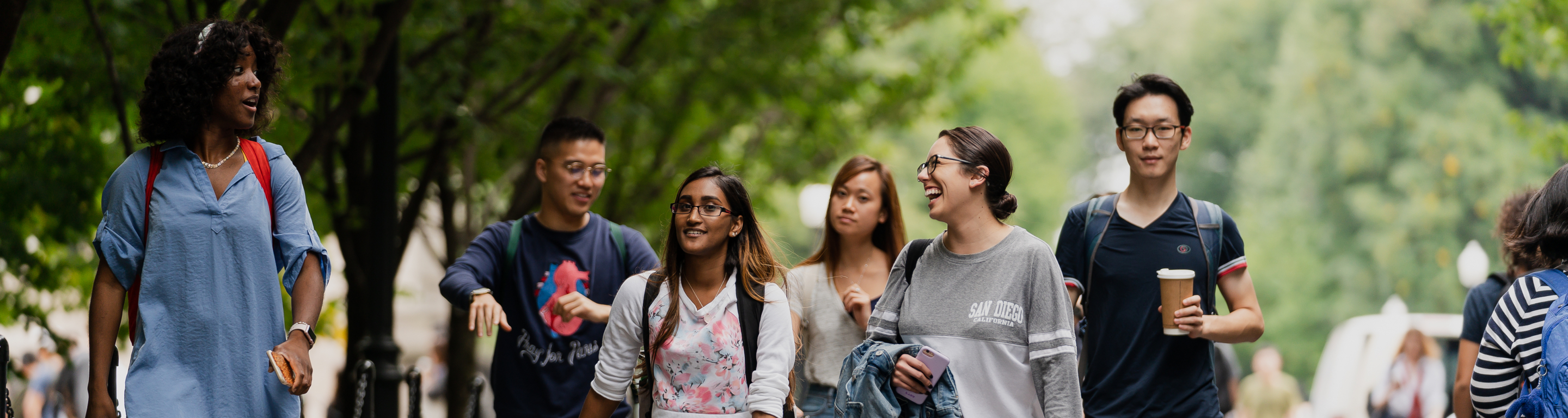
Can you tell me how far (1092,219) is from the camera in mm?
4570

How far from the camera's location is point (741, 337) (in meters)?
3.94

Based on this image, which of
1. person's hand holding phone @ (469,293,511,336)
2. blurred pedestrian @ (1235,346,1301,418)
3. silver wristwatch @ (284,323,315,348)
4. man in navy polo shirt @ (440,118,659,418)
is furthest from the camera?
blurred pedestrian @ (1235,346,1301,418)

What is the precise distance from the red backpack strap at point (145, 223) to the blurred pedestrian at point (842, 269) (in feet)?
7.44

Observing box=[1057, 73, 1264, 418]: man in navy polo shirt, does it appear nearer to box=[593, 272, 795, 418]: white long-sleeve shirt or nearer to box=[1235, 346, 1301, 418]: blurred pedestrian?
box=[593, 272, 795, 418]: white long-sleeve shirt

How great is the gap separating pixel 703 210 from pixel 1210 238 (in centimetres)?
176

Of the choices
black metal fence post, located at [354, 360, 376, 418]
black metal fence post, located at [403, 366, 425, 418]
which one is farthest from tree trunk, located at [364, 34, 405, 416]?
black metal fence post, located at [354, 360, 376, 418]

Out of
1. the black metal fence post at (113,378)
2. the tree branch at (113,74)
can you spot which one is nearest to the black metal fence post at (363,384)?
the tree branch at (113,74)

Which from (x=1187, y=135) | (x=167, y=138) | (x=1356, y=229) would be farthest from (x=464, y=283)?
(x=1356, y=229)

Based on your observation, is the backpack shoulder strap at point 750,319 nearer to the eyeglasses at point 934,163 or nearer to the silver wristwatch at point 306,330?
the eyeglasses at point 934,163

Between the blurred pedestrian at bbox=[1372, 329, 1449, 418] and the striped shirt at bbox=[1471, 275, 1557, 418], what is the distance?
807 cm

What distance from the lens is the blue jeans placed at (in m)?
5.03

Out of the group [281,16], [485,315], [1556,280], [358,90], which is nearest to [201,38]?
[485,315]

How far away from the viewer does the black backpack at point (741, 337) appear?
3.94 metres

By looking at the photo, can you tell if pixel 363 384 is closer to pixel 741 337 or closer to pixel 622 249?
pixel 622 249
